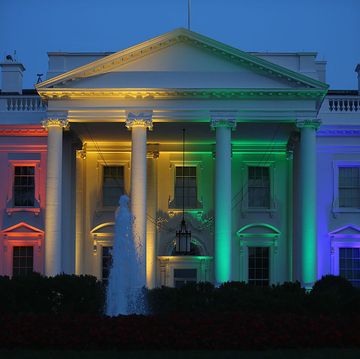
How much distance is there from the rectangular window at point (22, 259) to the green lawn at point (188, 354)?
17.2m

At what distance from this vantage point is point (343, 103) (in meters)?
35.6

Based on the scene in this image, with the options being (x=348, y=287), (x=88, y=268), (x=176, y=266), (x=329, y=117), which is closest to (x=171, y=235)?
(x=176, y=266)

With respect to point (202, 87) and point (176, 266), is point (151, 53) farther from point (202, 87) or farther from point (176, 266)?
point (176, 266)

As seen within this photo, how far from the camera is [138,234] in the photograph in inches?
1186

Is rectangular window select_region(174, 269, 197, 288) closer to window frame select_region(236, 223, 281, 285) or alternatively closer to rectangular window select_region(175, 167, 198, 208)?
window frame select_region(236, 223, 281, 285)

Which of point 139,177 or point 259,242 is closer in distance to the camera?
point 139,177

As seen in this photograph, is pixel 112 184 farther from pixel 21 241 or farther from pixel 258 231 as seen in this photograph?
pixel 258 231

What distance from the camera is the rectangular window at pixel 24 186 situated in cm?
3534

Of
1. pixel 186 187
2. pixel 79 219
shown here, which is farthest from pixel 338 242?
pixel 79 219

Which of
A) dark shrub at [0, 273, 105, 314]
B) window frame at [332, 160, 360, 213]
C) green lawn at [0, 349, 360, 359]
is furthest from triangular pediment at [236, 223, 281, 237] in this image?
green lawn at [0, 349, 360, 359]

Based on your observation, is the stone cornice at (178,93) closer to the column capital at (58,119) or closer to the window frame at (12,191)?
the column capital at (58,119)

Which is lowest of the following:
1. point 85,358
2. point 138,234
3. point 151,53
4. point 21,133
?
point 85,358

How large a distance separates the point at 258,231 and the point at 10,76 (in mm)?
13342

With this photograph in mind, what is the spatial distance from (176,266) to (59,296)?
12260 mm
